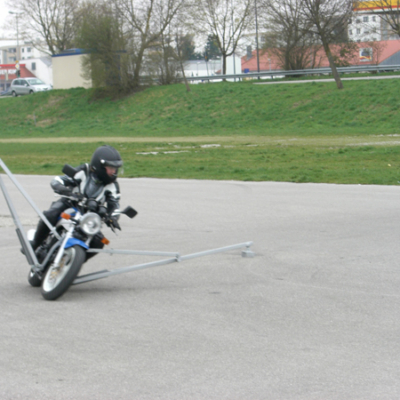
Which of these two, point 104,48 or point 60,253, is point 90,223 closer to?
point 60,253

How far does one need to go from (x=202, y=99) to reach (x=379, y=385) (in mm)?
37682

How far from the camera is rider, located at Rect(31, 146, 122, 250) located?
5574mm

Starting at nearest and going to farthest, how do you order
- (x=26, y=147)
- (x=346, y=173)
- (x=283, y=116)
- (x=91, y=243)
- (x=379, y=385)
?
(x=379, y=385), (x=91, y=243), (x=346, y=173), (x=26, y=147), (x=283, y=116)

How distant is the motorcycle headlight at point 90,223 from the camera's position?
5352 millimetres

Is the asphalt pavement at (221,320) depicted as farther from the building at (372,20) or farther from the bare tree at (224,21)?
the bare tree at (224,21)

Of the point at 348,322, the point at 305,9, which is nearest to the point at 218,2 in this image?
the point at 305,9

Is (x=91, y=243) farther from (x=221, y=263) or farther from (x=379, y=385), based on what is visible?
(x=379, y=385)

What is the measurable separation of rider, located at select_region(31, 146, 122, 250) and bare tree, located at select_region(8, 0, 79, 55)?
66.8 m

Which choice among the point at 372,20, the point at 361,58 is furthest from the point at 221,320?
the point at 361,58

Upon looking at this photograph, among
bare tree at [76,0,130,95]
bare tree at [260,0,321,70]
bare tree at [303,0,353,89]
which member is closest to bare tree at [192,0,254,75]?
bare tree at [260,0,321,70]

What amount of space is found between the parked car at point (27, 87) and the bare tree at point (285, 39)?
2100 centimetres

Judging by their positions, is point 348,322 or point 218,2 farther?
point 218,2

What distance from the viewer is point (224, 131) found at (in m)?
32.4

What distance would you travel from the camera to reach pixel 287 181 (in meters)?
13.3
